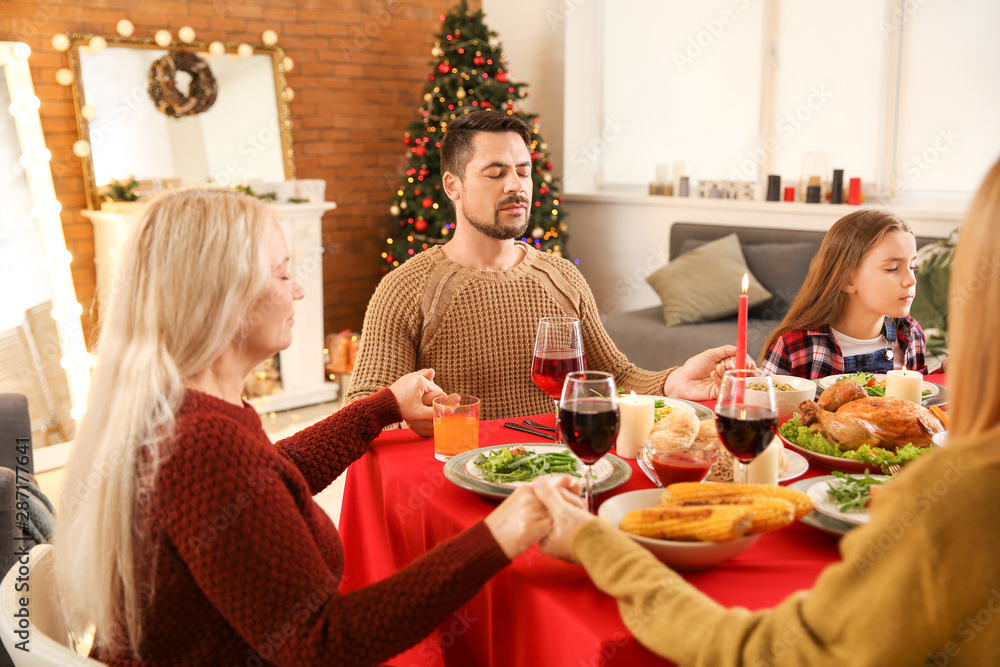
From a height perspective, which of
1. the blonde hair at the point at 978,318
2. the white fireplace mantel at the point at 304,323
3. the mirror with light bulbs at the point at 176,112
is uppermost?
the mirror with light bulbs at the point at 176,112

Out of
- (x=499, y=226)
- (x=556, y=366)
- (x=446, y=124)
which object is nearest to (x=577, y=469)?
(x=556, y=366)

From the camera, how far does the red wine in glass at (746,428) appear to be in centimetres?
110

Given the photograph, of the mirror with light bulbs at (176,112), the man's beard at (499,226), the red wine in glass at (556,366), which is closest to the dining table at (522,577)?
the red wine in glass at (556,366)

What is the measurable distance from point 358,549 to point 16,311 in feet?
10.4

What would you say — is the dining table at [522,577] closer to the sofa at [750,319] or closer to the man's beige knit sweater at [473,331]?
the man's beige knit sweater at [473,331]

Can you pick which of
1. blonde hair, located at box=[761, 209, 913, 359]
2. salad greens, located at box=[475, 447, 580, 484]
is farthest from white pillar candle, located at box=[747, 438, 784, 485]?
blonde hair, located at box=[761, 209, 913, 359]

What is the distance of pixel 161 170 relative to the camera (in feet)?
15.3

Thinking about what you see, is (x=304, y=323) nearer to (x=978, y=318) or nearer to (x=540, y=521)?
(x=540, y=521)

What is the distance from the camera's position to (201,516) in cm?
96

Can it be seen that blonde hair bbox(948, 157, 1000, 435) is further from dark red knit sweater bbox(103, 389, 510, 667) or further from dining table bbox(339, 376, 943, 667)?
dark red knit sweater bbox(103, 389, 510, 667)

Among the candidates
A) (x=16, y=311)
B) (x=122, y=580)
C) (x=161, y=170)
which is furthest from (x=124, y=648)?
(x=161, y=170)

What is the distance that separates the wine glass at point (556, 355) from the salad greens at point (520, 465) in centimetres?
10

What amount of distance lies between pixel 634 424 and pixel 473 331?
0.80m

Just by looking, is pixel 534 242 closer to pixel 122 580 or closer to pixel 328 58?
pixel 328 58
